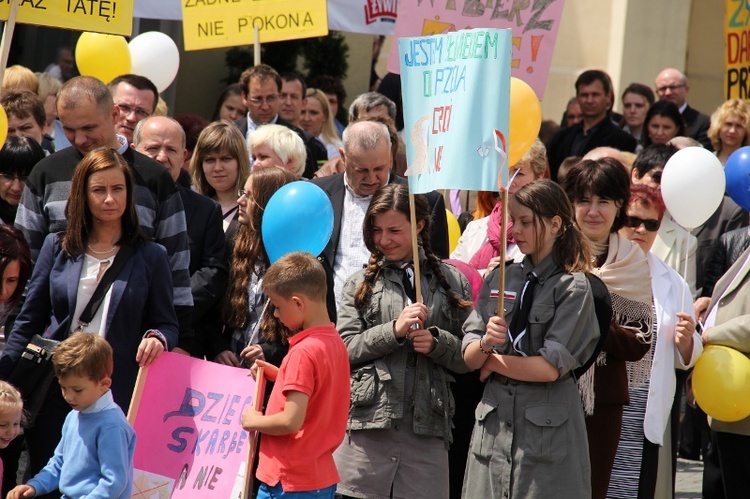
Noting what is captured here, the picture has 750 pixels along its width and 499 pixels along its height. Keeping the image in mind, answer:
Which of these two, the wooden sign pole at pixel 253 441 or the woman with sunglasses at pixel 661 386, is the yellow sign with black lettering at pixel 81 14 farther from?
the woman with sunglasses at pixel 661 386

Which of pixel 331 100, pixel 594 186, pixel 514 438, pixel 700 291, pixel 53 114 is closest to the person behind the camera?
pixel 514 438

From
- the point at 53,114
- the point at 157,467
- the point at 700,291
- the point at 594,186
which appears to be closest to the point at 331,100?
the point at 53,114

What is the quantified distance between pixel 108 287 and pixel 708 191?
11.9 ft

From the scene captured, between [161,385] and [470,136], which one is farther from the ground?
[470,136]

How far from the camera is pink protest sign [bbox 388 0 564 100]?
28.3ft

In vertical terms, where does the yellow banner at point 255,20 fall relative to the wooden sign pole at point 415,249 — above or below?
above

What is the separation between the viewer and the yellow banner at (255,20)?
873 cm

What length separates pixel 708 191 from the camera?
6914 millimetres

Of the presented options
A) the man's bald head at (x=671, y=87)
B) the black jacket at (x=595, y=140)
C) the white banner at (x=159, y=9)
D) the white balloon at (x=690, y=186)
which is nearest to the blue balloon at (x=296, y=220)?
the white balloon at (x=690, y=186)

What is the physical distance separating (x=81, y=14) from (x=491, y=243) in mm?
2783

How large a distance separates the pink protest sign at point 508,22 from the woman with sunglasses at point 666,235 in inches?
53.6

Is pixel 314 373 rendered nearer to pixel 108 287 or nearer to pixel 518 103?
pixel 108 287

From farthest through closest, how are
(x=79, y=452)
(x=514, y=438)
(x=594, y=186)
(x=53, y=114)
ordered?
(x=53, y=114) → (x=594, y=186) → (x=514, y=438) → (x=79, y=452)

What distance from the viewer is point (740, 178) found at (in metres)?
7.62
